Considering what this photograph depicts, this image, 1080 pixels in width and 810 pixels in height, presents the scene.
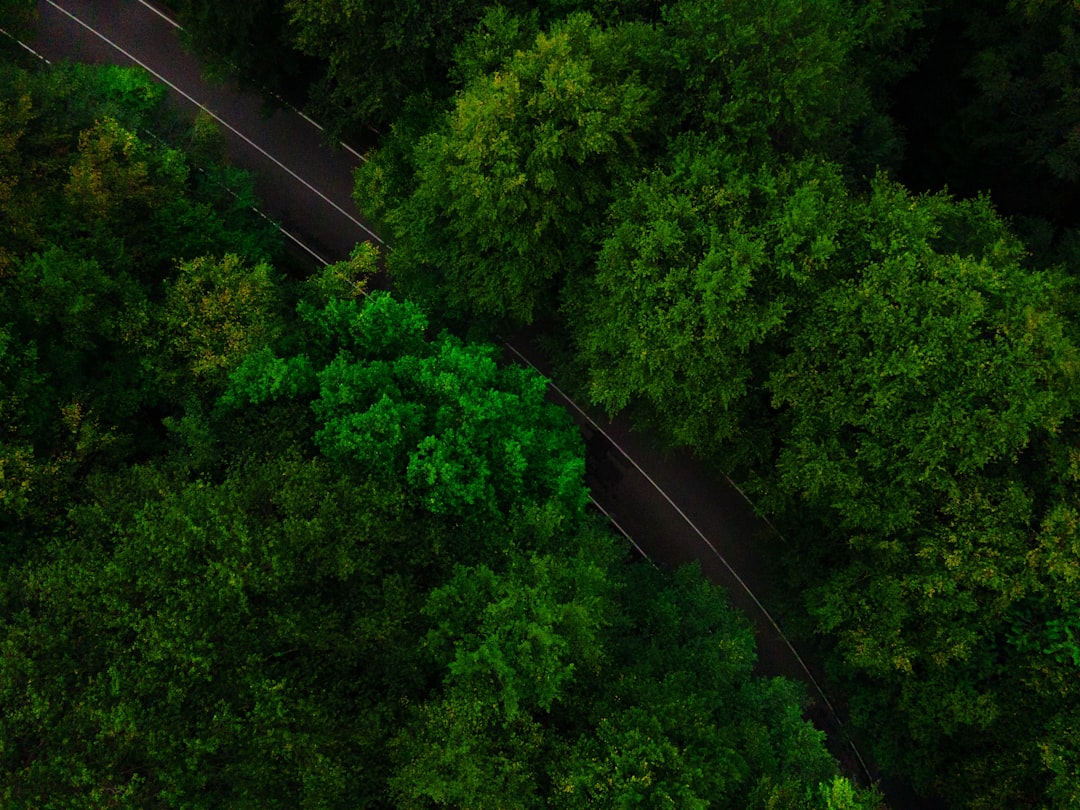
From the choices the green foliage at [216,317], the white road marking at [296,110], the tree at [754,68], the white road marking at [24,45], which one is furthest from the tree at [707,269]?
the white road marking at [24,45]

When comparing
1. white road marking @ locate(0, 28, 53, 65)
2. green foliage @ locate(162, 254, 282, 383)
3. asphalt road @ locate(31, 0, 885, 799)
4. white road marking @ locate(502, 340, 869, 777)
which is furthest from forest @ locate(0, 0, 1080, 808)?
white road marking @ locate(0, 28, 53, 65)

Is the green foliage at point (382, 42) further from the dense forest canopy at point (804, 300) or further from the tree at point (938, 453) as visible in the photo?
the tree at point (938, 453)

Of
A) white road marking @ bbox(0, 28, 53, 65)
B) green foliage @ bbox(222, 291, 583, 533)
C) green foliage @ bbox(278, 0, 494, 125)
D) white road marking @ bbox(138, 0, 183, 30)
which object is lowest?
white road marking @ bbox(0, 28, 53, 65)

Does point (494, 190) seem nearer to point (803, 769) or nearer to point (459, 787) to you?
point (459, 787)

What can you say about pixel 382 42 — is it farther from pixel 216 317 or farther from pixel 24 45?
pixel 24 45

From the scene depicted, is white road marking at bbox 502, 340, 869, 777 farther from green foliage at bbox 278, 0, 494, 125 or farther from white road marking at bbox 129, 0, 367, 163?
white road marking at bbox 129, 0, 367, 163

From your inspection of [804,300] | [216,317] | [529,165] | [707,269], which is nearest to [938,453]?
[804,300]
